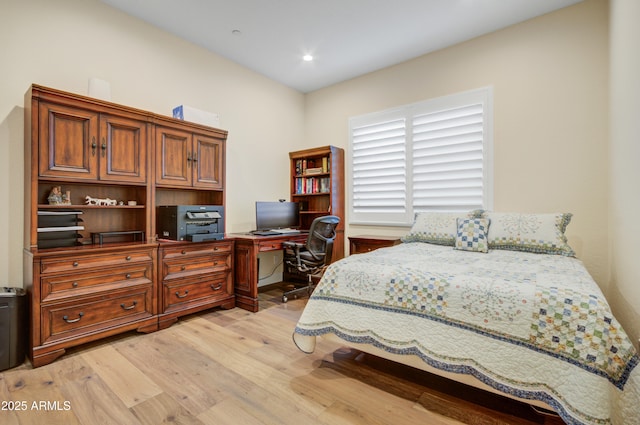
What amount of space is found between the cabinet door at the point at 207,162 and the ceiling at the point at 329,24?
119 cm

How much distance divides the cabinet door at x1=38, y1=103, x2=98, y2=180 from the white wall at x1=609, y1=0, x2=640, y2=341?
12.4ft

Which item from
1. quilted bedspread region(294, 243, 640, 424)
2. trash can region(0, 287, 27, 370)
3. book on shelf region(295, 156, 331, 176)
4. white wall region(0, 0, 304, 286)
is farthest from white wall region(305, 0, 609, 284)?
trash can region(0, 287, 27, 370)

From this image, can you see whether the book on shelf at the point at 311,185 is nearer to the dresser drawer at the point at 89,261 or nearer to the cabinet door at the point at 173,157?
the cabinet door at the point at 173,157

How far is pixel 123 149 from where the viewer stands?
2764mm

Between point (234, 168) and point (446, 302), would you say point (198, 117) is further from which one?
point (446, 302)

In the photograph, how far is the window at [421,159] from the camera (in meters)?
3.53

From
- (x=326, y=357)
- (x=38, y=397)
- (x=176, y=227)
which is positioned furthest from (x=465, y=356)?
(x=176, y=227)

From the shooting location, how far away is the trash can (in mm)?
2090

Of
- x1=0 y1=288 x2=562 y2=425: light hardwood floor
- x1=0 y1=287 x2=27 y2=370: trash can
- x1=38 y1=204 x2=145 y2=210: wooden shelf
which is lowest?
x1=0 y1=288 x2=562 y2=425: light hardwood floor

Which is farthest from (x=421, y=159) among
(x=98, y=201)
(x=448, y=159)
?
(x=98, y=201)

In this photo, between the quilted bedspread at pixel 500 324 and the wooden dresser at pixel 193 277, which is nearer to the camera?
the quilted bedspread at pixel 500 324

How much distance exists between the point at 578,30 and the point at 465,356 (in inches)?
132

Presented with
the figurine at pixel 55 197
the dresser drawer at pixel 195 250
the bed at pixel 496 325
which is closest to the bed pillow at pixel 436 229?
the bed at pixel 496 325

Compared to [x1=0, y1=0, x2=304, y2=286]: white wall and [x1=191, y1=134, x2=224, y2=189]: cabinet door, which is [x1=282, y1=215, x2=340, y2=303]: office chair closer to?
[x1=0, y1=0, x2=304, y2=286]: white wall
